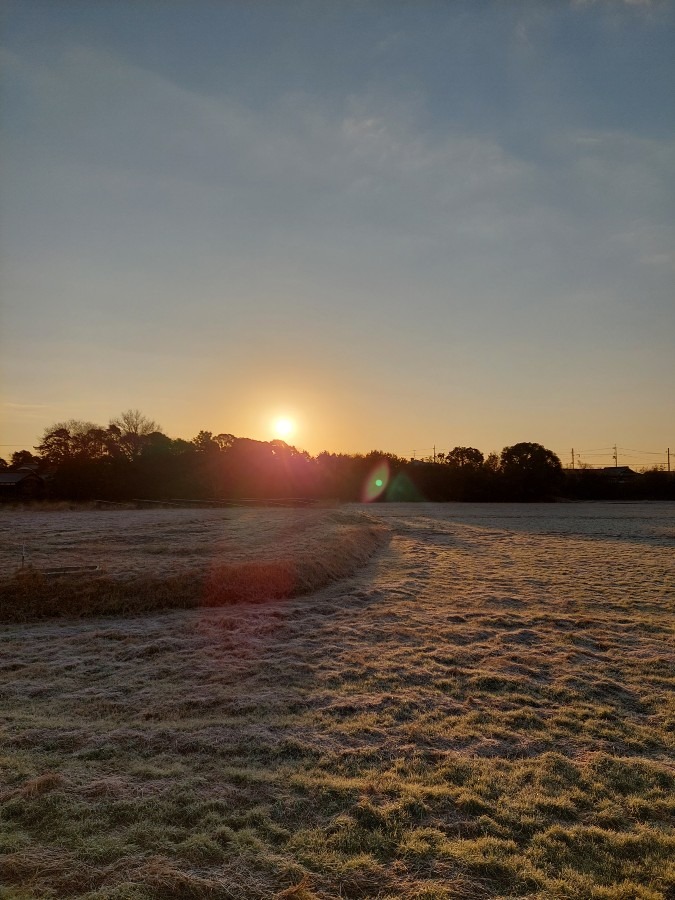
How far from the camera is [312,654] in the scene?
32.3 ft

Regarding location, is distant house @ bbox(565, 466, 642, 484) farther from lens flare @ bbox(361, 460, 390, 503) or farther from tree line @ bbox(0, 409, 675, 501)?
lens flare @ bbox(361, 460, 390, 503)

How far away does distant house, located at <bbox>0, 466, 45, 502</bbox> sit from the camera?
182 feet

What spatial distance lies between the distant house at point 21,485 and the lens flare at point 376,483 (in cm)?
3478

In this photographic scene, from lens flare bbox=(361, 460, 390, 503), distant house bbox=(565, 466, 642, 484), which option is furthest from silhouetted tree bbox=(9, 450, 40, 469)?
distant house bbox=(565, 466, 642, 484)

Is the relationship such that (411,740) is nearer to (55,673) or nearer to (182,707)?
(182,707)

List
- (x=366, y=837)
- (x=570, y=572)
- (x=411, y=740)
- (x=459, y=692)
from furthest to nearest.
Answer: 1. (x=570, y=572)
2. (x=459, y=692)
3. (x=411, y=740)
4. (x=366, y=837)

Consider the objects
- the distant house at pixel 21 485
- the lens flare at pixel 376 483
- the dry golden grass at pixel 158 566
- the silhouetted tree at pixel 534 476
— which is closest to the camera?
the dry golden grass at pixel 158 566

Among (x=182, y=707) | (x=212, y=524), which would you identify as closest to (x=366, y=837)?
(x=182, y=707)

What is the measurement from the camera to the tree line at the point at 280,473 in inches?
2291

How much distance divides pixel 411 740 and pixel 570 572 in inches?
536

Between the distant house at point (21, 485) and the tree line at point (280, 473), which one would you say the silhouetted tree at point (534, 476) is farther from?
the distant house at point (21, 485)

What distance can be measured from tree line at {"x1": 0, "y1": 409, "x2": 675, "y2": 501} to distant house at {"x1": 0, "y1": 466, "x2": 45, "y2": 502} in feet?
5.56

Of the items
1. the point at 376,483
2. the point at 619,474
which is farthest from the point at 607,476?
the point at 376,483

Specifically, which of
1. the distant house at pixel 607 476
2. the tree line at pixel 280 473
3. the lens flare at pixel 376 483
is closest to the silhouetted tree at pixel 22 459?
the tree line at pixel 280 473
